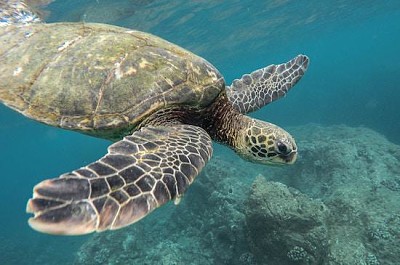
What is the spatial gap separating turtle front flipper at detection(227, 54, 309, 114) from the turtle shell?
1247mm

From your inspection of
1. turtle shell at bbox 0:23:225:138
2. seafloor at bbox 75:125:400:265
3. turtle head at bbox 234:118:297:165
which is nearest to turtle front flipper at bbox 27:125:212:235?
turtle shell at bbox 0:23:225:138

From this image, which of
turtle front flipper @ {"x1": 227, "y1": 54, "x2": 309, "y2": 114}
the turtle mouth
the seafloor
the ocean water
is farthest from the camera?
the ocean water

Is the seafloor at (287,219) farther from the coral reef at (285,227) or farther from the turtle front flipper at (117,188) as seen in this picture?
the turtle front flipper at (117,188)

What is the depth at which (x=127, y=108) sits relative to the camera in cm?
371

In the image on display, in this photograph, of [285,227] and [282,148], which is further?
[285,227]

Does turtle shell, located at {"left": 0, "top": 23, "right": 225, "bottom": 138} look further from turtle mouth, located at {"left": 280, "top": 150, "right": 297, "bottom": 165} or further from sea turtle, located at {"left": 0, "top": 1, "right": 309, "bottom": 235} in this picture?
turtle mouth, located at {"left": 280, "top": 150, "right": 297, "bottom": 165}

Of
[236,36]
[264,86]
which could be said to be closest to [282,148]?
[264,86]

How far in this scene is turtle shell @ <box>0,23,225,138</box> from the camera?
375cm

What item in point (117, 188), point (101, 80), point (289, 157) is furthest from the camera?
point (289, 157)

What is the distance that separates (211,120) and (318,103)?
1423 inches

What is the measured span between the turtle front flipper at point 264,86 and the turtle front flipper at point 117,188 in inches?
103

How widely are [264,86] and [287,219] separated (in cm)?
288

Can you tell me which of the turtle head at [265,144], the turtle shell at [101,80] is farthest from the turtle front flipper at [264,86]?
the turtle shell at [101,80]

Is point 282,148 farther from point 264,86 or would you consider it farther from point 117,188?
point 117,188
